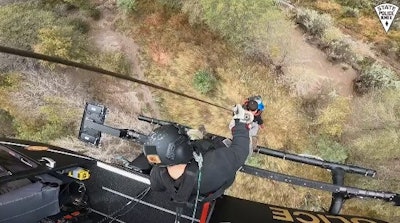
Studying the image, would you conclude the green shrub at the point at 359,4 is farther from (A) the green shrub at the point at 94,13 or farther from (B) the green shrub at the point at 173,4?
(A) the green shrub at the point at 94,13

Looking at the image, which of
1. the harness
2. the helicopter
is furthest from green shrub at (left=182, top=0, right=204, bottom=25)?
the harness

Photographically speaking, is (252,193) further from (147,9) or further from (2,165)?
(2,165)

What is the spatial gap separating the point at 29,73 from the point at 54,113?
1.93ft

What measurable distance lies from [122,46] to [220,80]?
4.40 feet

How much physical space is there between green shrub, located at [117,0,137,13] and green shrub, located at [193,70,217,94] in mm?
1164

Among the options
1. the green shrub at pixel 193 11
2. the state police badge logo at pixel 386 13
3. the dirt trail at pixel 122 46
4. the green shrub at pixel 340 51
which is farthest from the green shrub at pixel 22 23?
the state police badge logo at pixel 386 13

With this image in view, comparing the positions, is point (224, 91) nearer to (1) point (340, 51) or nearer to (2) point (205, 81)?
(2) point (205, 81)

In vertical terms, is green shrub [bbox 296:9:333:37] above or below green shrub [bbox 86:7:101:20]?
above

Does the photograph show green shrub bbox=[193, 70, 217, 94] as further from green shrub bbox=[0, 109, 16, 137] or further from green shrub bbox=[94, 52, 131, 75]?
green shrub bbox=[0, 109, 16, 137]

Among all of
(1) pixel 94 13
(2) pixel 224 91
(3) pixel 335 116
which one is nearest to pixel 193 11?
(2) pixel 224 91

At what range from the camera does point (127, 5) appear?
17.5 ft

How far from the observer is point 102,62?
214 inches

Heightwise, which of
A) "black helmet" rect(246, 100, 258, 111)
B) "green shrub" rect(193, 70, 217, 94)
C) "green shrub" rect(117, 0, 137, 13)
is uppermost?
"green shrub" rect(117, 0, 137, 13)

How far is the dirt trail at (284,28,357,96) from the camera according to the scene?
180 inches
